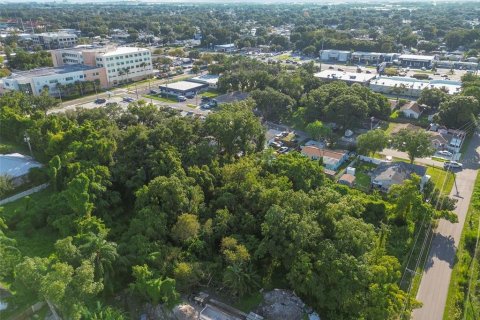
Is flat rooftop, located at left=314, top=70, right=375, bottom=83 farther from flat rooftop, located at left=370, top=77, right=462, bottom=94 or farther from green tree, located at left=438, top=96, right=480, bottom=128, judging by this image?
green tree, located at left=438, top=96, right=480, bottom=128

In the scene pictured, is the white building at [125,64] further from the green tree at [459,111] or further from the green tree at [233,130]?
the green tree at [459,111]

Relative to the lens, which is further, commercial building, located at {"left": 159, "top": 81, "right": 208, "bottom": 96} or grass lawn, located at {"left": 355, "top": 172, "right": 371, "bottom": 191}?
commercial building, located at {"left": 159, "top": 81, "right": 208, "bottom": 96}

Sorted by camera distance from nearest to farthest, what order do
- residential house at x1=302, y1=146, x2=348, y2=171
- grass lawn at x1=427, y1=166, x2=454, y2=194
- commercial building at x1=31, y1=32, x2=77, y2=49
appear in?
grass lawn at x1=427, y1=166, x2=454, y2=194, residential house at x1=302, y1=146, x2=348, y2=171, commercial building at x1=31, y1=32, x2=77, y2=49

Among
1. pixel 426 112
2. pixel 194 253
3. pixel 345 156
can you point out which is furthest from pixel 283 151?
pixel 426 112

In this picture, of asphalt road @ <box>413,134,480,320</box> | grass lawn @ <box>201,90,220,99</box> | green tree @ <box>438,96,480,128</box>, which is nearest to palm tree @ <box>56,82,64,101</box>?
grass lawn @ <box>201,90,220,99</box>

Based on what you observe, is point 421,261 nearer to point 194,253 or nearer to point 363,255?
point 363,255

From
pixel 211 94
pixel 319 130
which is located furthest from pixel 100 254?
pixel 211 94

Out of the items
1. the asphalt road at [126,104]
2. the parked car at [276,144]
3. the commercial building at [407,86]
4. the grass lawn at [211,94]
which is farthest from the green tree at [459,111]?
the grass lawn at [211,94]
